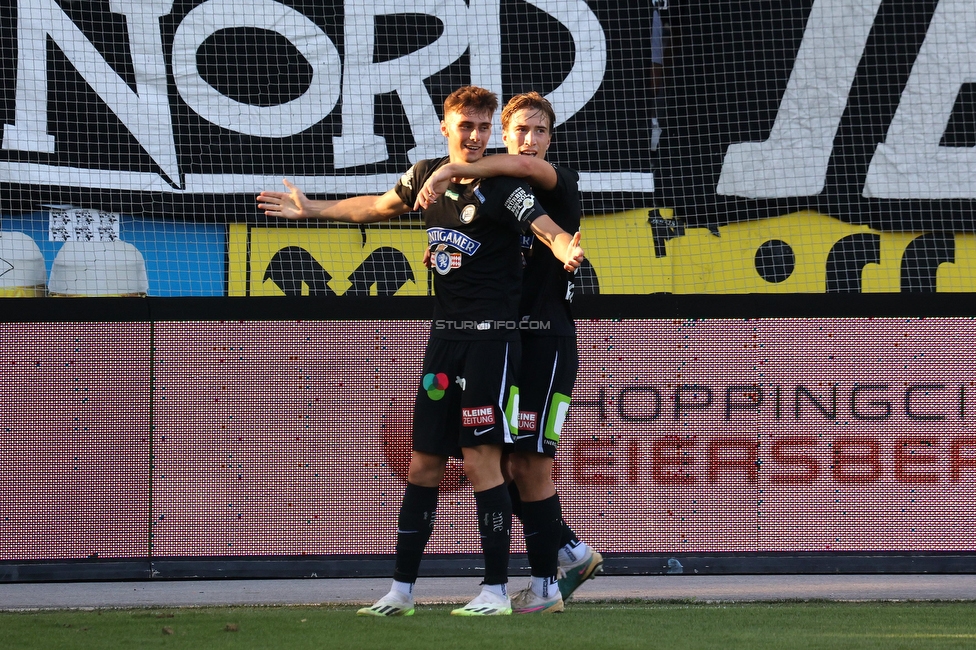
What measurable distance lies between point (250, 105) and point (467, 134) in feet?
15.2

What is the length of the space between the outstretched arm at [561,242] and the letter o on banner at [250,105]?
4.83 meters

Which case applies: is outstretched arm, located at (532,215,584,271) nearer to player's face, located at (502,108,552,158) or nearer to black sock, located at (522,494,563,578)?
player's face, located at (502,108,552,158)

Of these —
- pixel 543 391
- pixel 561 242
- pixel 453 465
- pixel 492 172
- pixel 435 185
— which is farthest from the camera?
pixel 453 465

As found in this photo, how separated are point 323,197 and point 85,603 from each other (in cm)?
412

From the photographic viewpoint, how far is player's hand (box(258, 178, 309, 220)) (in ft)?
13.1

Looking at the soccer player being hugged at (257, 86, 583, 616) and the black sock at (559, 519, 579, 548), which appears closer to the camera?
the soccer player being hugged at (257, 86, 583, 616)

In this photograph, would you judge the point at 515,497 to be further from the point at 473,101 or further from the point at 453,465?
the point at 473,101

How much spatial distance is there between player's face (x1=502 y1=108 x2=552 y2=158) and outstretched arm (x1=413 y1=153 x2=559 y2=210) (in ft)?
0.71

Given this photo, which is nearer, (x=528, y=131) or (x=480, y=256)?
(x=480, y=256)

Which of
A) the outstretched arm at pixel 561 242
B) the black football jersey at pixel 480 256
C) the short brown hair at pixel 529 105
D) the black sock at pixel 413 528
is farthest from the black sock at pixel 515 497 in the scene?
the short brown hair at pixel 529 105

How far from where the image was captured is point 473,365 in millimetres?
3584

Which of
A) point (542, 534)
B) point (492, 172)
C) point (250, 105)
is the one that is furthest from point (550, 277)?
point (250, 105)

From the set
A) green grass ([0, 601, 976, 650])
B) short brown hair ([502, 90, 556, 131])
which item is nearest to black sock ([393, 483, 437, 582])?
green grass ([0, 601, 976, 650])

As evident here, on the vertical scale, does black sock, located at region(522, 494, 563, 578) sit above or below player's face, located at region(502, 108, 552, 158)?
below
